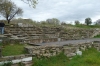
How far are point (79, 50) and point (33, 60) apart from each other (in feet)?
9.73

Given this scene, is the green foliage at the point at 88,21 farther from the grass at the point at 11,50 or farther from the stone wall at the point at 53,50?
the grass at the point at 11,50

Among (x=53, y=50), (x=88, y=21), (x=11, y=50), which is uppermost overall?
(x=88, y=21)

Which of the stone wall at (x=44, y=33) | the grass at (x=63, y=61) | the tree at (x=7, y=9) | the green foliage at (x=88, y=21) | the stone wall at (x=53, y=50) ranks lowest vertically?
the grass at (x=63, y=61)

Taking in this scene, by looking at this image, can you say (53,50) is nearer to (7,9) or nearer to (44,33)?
(44,33)

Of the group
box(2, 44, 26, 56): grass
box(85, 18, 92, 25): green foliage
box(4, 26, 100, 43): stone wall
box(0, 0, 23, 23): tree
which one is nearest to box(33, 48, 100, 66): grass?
box(2, 44, 26, 56): grass

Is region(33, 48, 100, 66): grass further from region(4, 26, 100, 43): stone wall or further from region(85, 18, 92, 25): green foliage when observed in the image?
region(85, 18, 92, 25): green foliage

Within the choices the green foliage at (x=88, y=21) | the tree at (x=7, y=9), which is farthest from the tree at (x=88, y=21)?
the tree at (x=7, y=9)

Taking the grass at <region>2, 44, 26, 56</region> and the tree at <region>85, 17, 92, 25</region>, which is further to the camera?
the tree at <region>85, 17, 92, 25</region>

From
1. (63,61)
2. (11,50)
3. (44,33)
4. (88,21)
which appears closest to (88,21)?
(88,21)

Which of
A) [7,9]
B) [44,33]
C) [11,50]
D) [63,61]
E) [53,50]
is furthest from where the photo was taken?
[7,9]

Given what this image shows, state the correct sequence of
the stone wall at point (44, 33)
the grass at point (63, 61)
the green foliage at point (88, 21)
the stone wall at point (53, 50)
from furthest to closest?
the green foliage at point (88, 21) → the stone wall at point (44, 33) → the stone wall at point (53, 50) → the grass at point (63, 61)

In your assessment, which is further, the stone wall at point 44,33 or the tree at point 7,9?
the tree at point 7,9

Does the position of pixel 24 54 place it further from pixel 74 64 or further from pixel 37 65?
pixel 74 64

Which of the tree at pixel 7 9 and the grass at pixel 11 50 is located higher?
the tree at pixel 7 9
